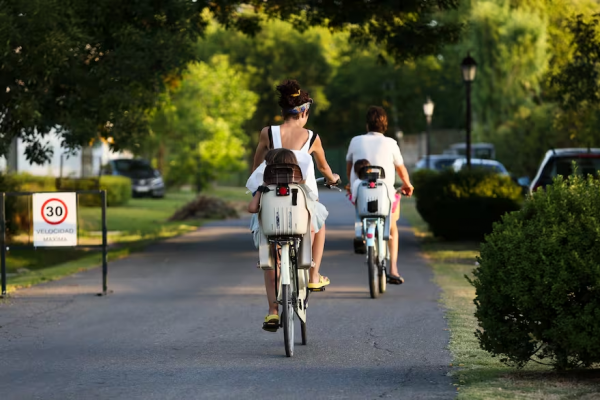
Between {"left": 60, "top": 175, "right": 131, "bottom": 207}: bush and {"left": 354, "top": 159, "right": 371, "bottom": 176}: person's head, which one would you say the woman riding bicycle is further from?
{"left": 60, "top": 175, "right": 131, "bottom": 207}: bush

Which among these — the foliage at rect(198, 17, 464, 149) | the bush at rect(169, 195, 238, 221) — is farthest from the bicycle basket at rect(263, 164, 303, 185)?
the foliage at rect(198, 17, 464, 149)

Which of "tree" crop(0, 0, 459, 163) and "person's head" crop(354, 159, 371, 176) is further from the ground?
"tree" crop(0, 0, 459, 163)

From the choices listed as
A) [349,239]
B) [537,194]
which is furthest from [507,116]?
[537,194]

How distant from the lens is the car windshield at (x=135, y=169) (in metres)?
51.7

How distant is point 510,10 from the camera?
53.8 m

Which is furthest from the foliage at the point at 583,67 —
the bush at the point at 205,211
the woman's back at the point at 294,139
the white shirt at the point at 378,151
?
the bush at the point at 205,211

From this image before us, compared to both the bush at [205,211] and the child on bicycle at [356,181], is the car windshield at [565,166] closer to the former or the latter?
the child on bicycle at [356,181]

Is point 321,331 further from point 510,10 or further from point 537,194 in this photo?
point 510,10

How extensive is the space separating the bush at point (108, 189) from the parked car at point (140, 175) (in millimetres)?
6758

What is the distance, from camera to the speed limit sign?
45.9ft

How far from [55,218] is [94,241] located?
33.6 feet

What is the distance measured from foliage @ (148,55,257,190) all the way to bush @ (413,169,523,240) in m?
25.9

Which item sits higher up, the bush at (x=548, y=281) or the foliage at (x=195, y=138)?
the foliage at (x=195, y=138)

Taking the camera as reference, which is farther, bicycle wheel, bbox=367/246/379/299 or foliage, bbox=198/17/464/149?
foliage, bbox=198/17/464/149
